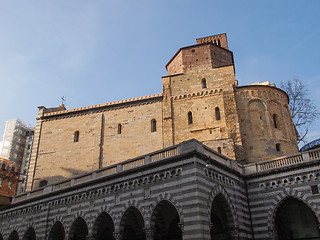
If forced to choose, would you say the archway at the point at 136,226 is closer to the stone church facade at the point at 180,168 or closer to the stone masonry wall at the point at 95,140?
the stone church facade at the point at 180,168

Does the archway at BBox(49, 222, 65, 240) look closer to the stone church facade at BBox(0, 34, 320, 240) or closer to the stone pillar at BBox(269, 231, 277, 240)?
the stone church facade at BBox(0, 34, 320, 240)

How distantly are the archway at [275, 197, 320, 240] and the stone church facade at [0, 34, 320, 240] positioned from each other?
0.18 feet

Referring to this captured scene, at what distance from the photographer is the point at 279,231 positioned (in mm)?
18969

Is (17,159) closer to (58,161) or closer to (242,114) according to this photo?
(58,161)

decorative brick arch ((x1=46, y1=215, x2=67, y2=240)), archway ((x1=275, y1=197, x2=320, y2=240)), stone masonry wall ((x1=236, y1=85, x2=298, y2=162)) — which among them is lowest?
archway ((x1=275, y1=197, x2=320, y2=240))

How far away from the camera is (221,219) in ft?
62.5

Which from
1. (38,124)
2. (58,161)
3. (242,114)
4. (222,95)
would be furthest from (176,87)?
(38,124)

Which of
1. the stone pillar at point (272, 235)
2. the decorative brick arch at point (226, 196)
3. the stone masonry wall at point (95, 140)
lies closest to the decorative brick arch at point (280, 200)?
the stone pillar at point (272, 235)

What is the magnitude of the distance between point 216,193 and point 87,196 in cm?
835

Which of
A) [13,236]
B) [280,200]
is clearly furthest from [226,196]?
[13,236]

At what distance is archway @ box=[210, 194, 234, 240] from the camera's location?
17703mm

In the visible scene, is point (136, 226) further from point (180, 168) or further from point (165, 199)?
point (180, 168)

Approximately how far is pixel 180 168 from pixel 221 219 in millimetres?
5029

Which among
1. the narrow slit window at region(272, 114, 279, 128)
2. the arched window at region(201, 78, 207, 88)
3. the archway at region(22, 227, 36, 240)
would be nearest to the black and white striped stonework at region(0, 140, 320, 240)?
the archway at region(22, 227, 36, 240)
